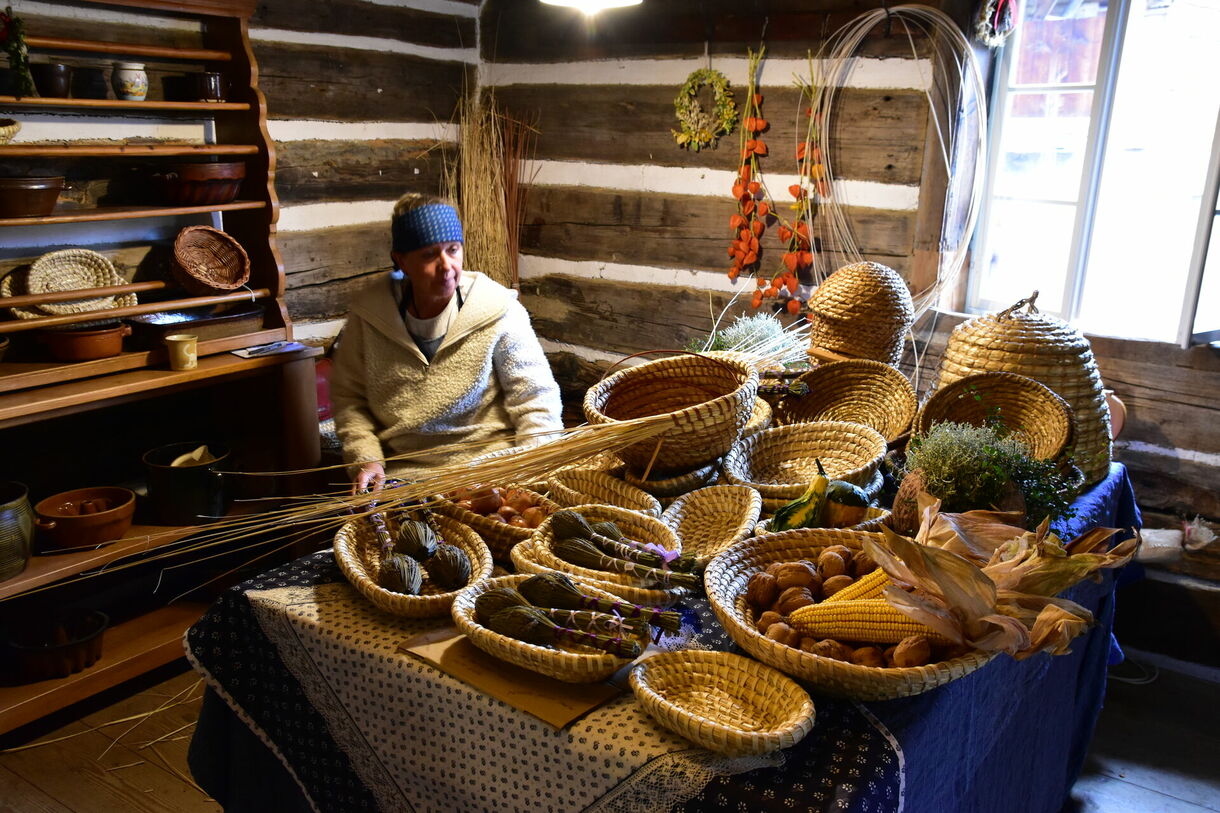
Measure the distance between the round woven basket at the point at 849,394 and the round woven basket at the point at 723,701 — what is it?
47.6 inches

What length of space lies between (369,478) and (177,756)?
1.10m

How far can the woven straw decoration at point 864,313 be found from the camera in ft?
8.76

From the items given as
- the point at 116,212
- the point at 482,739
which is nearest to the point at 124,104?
the point at 116,212

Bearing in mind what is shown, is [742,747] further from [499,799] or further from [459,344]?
[459,344]

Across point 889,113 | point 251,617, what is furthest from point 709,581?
point 889,113

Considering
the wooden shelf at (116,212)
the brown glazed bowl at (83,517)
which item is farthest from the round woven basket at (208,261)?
the brown glazed bowl at (83,517)

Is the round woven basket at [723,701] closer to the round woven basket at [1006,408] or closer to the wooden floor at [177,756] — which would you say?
the round woven basket at [1006,408]

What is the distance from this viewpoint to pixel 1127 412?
3285 millimetres

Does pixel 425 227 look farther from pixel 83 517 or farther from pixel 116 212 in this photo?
pixel 83 517

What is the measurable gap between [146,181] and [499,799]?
2597 mm

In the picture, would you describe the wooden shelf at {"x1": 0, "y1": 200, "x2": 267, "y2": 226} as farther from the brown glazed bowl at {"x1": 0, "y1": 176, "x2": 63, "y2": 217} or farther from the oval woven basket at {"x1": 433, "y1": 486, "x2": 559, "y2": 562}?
the oval woven basket at {"x1": 433, "y1": 486, "x2": 559, "y2": 562}

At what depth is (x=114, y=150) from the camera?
287 cm

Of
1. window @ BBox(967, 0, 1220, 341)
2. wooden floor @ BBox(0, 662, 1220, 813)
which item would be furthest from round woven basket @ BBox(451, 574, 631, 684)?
window @ BBox(967, 0, 1220, 341)

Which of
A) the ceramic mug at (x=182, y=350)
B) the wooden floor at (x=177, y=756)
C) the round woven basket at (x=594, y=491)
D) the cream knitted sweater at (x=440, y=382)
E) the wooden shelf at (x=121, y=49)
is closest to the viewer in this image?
the round woven basket at (x=594, y=491)
